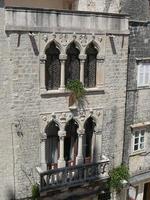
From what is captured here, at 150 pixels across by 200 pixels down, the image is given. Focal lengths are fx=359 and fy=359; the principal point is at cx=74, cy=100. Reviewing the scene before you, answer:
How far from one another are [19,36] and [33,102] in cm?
281

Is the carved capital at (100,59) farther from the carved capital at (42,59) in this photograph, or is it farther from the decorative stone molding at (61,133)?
the decorative stone molding at (61,133)

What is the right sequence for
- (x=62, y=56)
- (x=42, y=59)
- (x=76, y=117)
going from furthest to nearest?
1. (x=76, y=117)
2. (x=62, y=56)
3. (x=42, y=59)

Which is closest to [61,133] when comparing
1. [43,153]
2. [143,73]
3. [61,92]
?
[43,153]

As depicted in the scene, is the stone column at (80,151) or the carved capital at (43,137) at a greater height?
the carved capital at (43,137)

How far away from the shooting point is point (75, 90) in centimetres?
1565

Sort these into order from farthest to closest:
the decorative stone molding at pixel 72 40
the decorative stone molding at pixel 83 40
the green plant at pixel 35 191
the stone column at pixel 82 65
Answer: the green plant at pixel 35 191
the stone column at pixel 82 65
the decorative stone molding at pixel 83 40
the decorative stone molding at pixel 72 40

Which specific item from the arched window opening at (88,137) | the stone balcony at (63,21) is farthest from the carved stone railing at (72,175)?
the stone balcony at (63,21)

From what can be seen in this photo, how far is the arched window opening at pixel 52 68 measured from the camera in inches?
598

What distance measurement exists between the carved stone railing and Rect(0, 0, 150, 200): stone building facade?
0.07 meters

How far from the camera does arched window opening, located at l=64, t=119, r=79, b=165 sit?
16.6 metres

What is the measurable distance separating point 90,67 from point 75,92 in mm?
1543

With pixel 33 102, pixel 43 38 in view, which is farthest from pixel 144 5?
pixel 33 102

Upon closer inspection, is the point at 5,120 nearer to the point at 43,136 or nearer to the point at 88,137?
the point at 43,136

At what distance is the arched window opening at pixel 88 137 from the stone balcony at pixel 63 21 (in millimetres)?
4259
